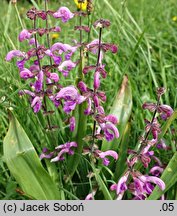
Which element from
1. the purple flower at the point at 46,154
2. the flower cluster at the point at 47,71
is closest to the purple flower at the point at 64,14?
the flower cluster at the point at 47,71

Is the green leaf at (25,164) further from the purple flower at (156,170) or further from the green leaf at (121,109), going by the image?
the purple flower at (156,170)

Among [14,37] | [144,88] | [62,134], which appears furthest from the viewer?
[14,37]

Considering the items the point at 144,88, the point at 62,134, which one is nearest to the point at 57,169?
the point at 62,134

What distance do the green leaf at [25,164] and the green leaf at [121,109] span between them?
1.21 feet

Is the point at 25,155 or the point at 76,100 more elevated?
the point at 76,100

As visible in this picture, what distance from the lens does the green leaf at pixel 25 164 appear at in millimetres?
1739

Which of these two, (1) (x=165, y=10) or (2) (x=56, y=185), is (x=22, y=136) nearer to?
(2) (x=56, y=185)

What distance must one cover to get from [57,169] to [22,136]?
1.40 ft

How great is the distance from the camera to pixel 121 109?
6.63 ft

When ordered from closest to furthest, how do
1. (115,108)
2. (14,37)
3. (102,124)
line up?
(102,124), (115,108), (14,37)

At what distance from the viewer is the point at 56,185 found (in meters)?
1.88

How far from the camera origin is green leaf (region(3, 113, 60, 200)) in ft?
5.71

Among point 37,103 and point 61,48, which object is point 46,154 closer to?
point 37,103

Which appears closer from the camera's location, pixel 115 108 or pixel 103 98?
pixel 103 98
